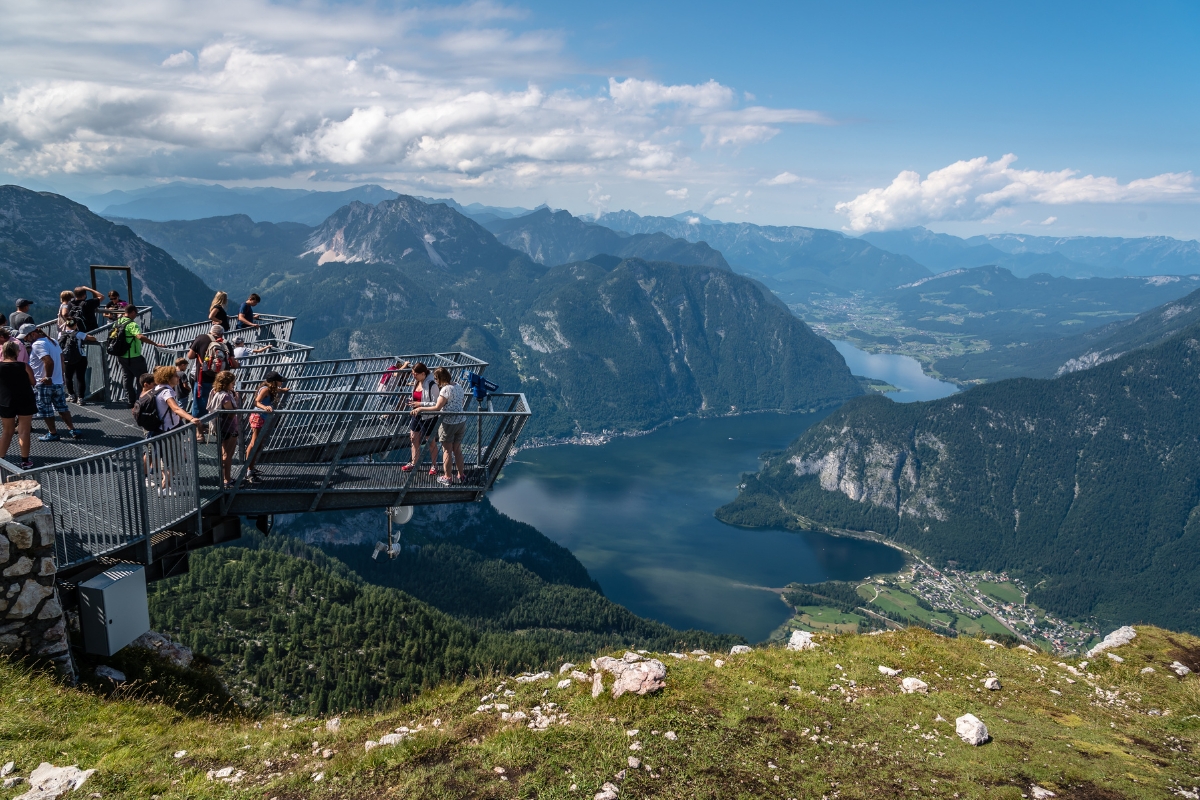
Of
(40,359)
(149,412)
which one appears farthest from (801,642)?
(40,359)

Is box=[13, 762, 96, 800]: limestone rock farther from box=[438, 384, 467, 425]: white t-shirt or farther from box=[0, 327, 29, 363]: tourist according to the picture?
box=[0, 327, 29, 363]: tourist

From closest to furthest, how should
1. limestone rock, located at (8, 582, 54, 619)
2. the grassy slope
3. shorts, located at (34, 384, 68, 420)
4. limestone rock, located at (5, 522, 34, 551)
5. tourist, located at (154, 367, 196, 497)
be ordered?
the grassy slope → limestone rock, located at (5, 522, 34, 551) → limestone rock, located at (8, 582, 54, 619) → tourist, located at (154, 367, 196, 497) → shorts, located at (34, 384, 68, 420)

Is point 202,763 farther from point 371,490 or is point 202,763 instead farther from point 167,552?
point 371,490

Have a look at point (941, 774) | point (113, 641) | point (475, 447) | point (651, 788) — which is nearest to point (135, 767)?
A: point (113, 641)

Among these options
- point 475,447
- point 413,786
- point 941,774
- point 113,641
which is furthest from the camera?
point 475,447

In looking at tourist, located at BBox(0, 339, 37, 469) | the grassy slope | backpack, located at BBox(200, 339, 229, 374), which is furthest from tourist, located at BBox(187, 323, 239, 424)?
the grassy slope

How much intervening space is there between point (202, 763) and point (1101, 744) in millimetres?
13518

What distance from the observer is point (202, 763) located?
9.26m

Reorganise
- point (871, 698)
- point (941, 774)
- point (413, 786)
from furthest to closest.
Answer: point (871, 698) < point (941, 774) < point (413, 786)

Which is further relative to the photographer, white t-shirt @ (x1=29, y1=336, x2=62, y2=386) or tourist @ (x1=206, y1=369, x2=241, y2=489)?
white t-shirt @ (x1=29, y1=336, x2=62, y2=386)

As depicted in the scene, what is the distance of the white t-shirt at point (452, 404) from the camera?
14945 mm

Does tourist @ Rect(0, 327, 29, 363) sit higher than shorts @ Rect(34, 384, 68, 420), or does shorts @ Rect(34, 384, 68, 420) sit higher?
tourist @ Rect(0, 327, 29, 363)

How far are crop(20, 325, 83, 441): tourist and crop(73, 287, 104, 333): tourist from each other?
5018 mm

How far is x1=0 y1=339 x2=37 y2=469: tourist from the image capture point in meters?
12.8
